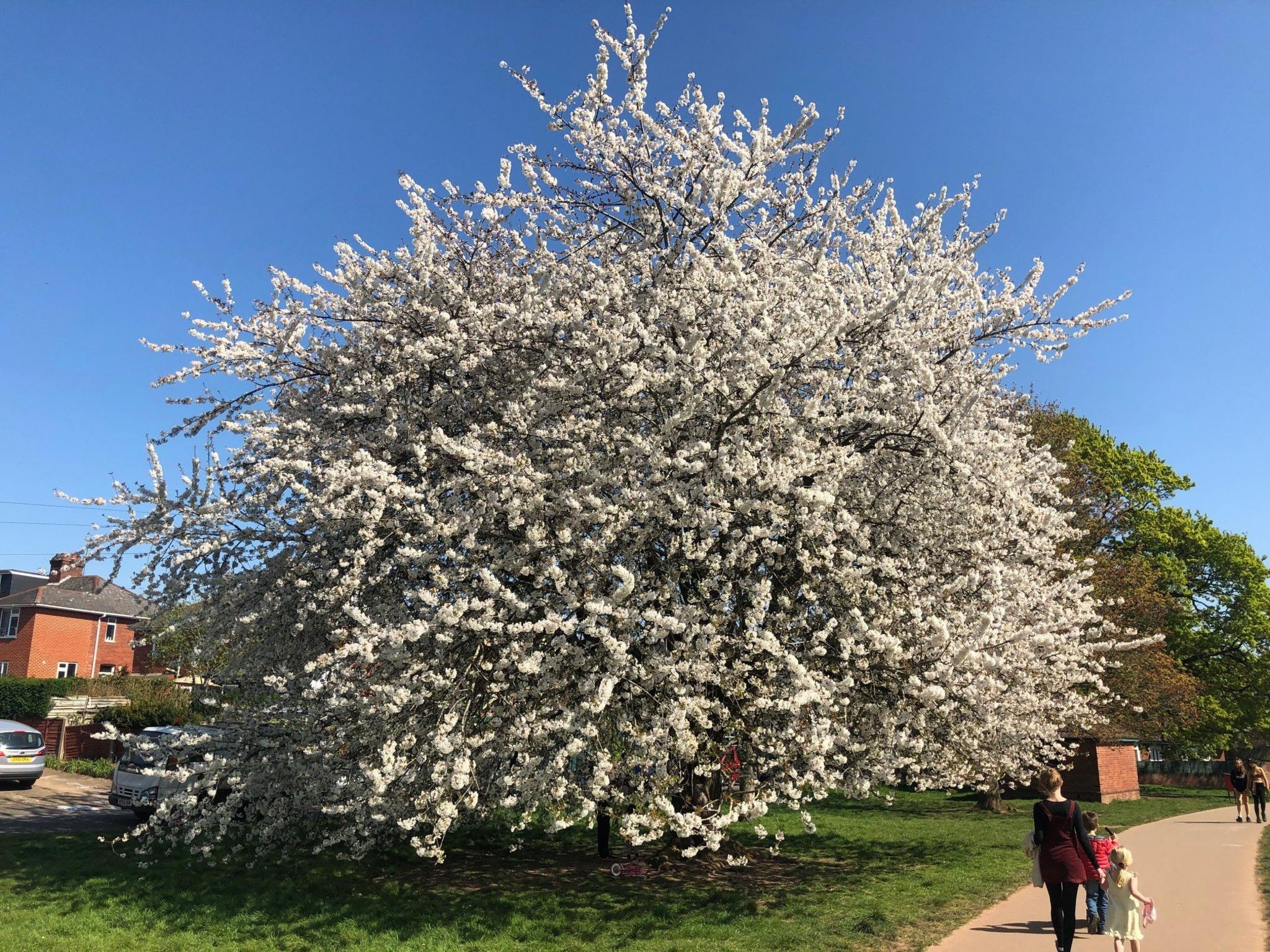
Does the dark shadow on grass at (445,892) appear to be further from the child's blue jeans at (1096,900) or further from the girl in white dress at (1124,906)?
the girl in white dress at (1124,906)

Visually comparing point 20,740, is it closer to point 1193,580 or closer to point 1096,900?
point 1096,900

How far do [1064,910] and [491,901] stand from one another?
558cm

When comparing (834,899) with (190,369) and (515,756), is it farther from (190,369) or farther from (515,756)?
(190,369)

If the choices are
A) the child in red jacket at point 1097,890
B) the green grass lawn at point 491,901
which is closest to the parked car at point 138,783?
the green grass lawn at point 491,901

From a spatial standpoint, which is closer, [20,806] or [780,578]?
[780,578]

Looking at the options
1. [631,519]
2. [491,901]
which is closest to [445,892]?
[491,901]

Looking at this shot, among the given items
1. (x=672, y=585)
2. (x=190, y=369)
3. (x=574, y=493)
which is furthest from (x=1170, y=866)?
(x=190, y=369)

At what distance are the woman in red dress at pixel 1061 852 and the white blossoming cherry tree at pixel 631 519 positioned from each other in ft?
4.11

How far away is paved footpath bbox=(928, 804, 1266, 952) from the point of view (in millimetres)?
7439

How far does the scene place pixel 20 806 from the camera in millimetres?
16641

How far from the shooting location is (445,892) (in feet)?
30.7

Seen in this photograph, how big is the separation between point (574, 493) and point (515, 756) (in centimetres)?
264

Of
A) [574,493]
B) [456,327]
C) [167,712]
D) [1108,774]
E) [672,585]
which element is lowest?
[1108,774]

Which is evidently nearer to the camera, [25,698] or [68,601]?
[25,698]
